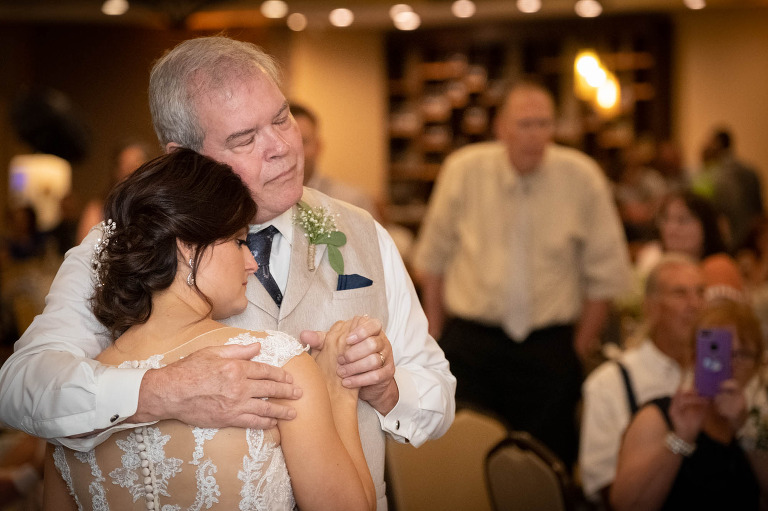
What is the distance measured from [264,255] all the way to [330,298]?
18 cm

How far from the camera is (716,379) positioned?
2727 mm

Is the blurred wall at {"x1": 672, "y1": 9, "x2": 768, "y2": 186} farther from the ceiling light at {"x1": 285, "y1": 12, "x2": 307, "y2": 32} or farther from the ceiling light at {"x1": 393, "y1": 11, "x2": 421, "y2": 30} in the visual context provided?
the ceiling light at {"x1": 285, "y1": 12, "x2": 307, "y2": 32}

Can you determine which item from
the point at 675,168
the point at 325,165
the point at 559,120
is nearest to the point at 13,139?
the point at 325,165

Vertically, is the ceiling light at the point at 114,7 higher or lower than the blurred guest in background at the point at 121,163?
higher

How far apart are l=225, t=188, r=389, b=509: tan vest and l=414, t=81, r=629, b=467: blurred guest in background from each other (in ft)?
7.27

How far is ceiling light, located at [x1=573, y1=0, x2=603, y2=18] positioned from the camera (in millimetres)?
9477

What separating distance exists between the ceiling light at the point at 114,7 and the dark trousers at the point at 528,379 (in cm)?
660

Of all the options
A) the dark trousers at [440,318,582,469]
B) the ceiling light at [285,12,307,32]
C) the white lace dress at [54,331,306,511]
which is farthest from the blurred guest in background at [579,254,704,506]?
the ceiling light at [285,12,307,32]

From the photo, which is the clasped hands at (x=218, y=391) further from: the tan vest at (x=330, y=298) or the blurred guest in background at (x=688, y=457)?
the blurred guest in background at (x=688, y=457)

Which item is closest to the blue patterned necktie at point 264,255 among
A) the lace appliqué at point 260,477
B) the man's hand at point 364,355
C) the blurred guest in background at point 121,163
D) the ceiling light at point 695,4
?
the man's hand at point 364,355

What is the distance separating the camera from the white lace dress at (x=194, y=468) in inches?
58.1

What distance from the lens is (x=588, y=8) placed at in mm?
9742

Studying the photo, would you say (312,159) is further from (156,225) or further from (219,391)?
(219,391)

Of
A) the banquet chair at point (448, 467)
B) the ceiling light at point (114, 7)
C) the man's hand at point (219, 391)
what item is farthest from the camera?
the ceiling light at point (114, 7)
